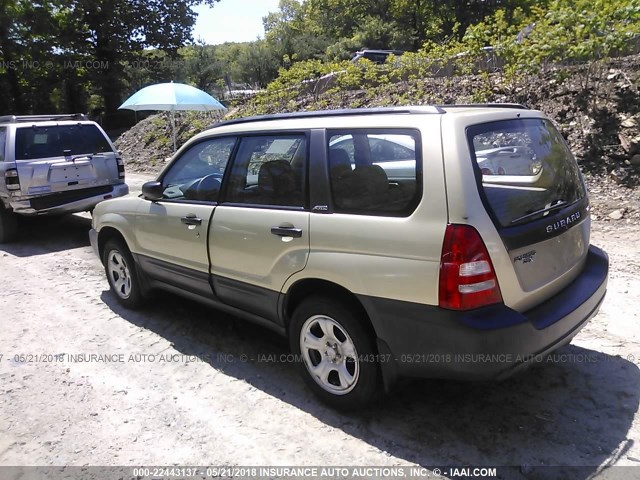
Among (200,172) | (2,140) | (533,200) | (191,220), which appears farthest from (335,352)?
(2,140)

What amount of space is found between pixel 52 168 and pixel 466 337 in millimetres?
7063

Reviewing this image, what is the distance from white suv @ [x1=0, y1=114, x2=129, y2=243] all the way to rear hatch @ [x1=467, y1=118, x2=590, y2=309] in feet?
21.7

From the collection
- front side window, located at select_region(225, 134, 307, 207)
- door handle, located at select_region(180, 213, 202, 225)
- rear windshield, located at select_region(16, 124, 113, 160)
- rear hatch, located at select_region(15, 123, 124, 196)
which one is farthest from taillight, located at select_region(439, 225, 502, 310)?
rear windshield, located at select_region(16, 124, 113, 160)

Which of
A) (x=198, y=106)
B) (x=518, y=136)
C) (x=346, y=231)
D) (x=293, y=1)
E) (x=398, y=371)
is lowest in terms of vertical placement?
(x=398, y=371)

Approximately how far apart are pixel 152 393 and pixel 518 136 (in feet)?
9.90

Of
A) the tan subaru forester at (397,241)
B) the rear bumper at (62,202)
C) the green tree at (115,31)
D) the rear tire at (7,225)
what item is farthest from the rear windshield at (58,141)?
the green tree at (115,31)

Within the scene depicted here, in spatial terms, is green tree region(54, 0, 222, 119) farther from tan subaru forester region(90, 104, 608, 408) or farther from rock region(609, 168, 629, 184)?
tan subaru forester region(90, 104, 608, 408)

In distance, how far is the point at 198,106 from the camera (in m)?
13.9

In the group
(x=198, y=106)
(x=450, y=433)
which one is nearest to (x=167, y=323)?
(x=450, y=433)

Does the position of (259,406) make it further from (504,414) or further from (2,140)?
(2,140)

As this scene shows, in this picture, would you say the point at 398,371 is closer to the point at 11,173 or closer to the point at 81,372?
the point at 81,372

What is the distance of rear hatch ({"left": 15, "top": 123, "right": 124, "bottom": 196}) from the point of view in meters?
7.35

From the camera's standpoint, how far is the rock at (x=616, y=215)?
6534 mm

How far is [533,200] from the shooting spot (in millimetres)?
2906
